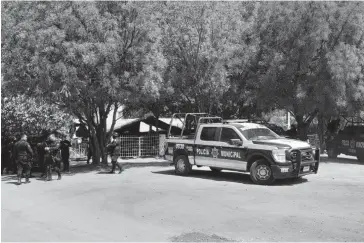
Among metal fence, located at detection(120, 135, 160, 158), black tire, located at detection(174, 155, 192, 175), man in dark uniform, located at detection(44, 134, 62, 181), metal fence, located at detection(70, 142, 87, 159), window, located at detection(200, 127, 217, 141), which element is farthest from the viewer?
metal fence, located at detection(70, 142, 87, 159)

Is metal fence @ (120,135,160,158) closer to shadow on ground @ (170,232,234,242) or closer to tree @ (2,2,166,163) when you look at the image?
tree @ (2,2,166,163)

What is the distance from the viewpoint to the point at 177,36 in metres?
20.4

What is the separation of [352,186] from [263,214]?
4960 millimetres

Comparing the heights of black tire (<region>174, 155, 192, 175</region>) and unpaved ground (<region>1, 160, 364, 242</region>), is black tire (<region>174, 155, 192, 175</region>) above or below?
above

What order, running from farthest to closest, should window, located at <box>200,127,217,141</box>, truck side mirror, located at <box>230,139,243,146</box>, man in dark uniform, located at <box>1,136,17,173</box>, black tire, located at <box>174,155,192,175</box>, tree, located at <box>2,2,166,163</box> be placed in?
man in dark uniform, located at <box>1,136,17,173</box> < tree, located at <box>2,2,166,163</box> < black tire, located at <box>174,155,192,175</box> < window, located at <box>200,127,217,141</box> < truck side mirror, located at <box>230,139,243,146</box>

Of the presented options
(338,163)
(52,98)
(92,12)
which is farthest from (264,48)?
(52,98)

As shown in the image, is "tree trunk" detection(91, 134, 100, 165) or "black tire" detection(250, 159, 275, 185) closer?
"black tire" detection(250, 159, 275, 185)

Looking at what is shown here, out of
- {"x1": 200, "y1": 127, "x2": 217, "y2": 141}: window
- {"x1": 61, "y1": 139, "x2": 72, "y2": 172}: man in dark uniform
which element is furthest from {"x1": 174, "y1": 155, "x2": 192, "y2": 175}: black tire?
{"x1": 61, "y1": 139, "x2": 72, "y2": 172}: man in dark uniform

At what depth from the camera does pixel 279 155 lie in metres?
12.7

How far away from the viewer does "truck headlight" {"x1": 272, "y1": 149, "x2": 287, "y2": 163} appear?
12.7 metres

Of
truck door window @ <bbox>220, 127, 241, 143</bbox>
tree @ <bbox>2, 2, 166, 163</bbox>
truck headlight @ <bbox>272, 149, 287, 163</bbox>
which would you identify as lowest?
truck headlight @ <bbox>272, 149, 287, 163</bbox>

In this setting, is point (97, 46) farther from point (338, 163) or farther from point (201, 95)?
point (338, 163)

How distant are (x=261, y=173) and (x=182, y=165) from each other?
3364 millimetres

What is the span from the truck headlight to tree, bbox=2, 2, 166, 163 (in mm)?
6153
